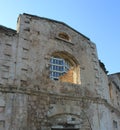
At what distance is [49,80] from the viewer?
8773 millimetres

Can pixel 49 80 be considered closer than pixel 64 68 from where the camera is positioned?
Yes

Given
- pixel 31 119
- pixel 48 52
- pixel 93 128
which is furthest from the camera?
pixel 48 52

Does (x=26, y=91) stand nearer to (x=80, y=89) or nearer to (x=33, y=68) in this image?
(x=33, y=68)

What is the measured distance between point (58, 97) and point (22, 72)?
1880 millimetres

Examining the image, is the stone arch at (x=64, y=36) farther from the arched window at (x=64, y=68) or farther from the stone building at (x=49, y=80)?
the arched window at (x=64, y=68)

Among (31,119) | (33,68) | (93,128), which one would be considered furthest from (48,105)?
(93,128)

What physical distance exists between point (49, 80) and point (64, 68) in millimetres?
1622

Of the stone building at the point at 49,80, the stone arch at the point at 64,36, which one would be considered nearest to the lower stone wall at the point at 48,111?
the stone building at the point at 49,80

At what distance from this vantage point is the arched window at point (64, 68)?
385 inches

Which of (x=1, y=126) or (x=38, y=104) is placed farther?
(x=38, y=104)

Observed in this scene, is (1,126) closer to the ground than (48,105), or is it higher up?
Result: closer to the ground

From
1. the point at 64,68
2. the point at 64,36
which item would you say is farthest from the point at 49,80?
the point at 64,36

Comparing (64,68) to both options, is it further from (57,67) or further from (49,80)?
(49,80)

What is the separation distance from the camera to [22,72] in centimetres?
825
